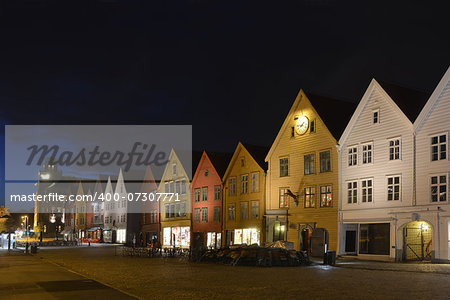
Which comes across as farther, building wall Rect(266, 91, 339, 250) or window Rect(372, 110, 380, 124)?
building wall Rect(266, 91, 339, 250)

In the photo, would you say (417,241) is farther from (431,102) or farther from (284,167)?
(284,167)

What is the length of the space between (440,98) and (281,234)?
19.2m

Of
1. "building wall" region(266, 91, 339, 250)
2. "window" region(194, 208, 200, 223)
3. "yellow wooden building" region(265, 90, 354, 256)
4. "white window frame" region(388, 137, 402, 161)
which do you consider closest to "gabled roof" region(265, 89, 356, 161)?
"yellow wooden building" region(265, 90, 354, 256)

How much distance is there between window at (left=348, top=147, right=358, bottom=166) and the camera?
40.3 m

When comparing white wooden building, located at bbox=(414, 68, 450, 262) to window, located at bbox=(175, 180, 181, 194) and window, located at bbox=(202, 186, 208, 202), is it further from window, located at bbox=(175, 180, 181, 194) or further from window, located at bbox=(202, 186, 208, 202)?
window, located at bbox=(175, 180, 181, 194)

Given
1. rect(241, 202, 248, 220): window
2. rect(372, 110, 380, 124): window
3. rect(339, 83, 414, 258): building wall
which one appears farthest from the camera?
rect(241, 202, 248, 220): window

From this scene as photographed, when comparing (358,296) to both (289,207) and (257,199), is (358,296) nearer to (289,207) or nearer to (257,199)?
(289,207)

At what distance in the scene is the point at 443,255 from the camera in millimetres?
32688

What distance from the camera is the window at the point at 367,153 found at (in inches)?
1539

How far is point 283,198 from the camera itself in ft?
156

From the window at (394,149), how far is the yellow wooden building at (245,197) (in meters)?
14.9

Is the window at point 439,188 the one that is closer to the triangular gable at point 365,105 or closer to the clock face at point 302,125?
the triangular gable at point 365,105

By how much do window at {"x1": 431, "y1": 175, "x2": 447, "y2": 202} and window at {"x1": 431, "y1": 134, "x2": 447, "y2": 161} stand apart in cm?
127

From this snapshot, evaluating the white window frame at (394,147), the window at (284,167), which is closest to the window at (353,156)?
the white window frame at (394,147)
